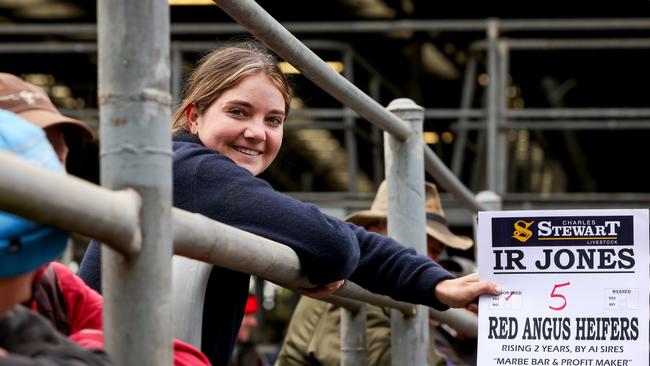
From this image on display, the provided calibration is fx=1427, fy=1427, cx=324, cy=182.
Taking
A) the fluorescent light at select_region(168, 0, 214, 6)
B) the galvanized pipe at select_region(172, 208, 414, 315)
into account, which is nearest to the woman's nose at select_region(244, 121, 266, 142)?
the galvanized pipe at select_region(172, 208, 414, 315)

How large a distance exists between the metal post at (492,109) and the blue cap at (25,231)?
7350 millimetres

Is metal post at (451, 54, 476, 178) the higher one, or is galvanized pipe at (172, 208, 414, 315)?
metal post at (451, 54, 476, 178)

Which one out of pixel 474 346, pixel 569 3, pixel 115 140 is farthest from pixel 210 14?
pixel 115 140

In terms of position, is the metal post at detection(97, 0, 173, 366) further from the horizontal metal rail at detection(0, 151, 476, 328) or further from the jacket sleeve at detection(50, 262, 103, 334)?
the jacket sleeve at detection(50, 262, 103, 334)

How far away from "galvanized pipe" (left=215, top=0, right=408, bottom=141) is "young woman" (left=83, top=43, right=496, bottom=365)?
10cm

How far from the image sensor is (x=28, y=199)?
4.13 ft

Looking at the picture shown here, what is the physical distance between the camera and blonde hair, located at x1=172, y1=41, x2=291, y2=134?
2.63 m

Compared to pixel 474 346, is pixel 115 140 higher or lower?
lower

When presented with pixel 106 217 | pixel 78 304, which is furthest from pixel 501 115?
pixel 106 217

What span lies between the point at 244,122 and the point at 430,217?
7.50 ft

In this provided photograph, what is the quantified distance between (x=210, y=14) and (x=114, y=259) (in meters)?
10.9

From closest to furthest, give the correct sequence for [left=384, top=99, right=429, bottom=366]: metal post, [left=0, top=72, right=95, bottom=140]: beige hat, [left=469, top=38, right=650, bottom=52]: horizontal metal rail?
1. [left=0, top=72, right=95, bottom=140]: beige hat
2. [left=384, top=99, right=429, bottom=366]: metal post
3. [left=469, top=38, right=650, bottom=52]: horizontal metal rail

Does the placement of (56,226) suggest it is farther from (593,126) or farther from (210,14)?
(210,14)

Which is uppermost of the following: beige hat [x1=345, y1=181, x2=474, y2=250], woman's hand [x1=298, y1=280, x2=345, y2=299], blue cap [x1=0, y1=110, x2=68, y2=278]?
beige hat [x1=345, y1=181, x2=474, y2=250]
